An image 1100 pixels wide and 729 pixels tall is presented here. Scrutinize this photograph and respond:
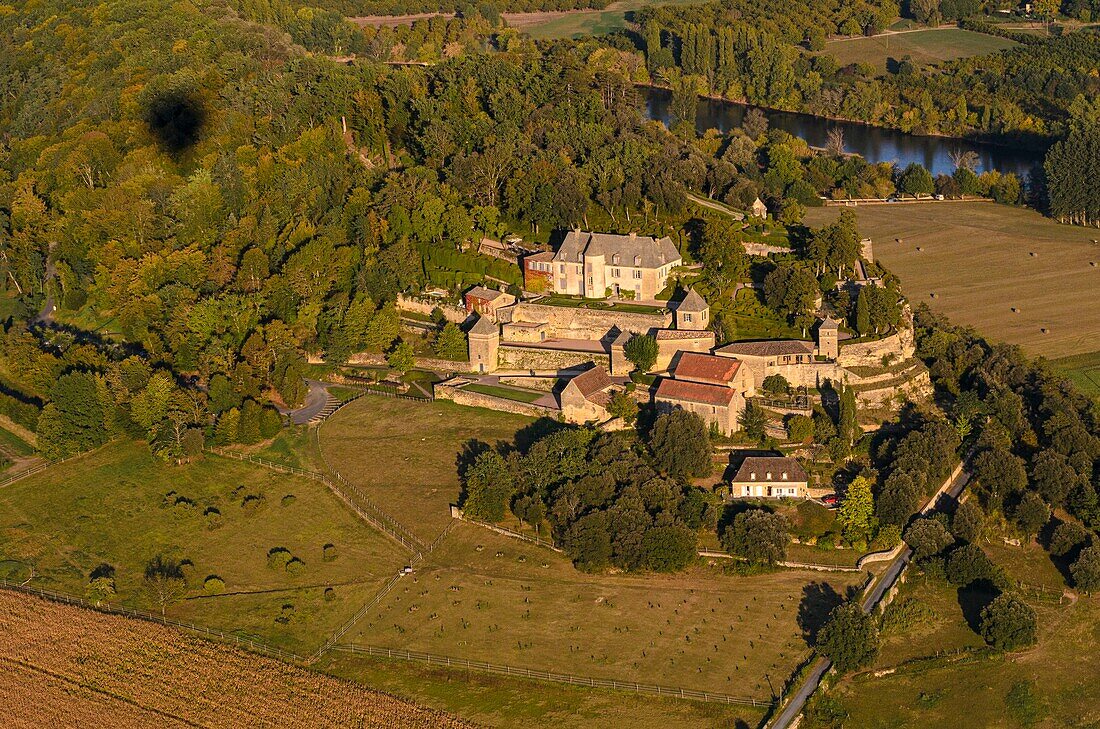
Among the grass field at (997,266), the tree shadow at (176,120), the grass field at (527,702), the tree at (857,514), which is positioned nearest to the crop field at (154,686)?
the grass field at (527,702)

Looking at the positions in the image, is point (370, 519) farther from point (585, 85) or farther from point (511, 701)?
point (585, 85)

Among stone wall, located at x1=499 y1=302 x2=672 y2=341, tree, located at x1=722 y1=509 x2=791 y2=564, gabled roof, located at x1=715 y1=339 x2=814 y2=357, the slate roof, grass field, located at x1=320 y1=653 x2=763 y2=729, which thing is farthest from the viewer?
the slate roof

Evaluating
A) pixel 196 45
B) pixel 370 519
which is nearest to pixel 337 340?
pixel 370 519

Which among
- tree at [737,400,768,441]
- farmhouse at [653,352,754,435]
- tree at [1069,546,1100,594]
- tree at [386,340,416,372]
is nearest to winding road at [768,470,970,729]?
tree at [1069,546,1100,594]

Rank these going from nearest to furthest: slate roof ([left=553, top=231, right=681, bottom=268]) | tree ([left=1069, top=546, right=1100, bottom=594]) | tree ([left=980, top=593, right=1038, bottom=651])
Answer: tree ([left=980, top=593, right=1038, bottom=651]) → tree ([left=1069, top=546, right=1100, bottom=594]) → slate roof ([left=553, top=231, right=681, bottom=268])

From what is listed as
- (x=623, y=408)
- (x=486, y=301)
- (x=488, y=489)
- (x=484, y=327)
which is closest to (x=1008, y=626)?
(x=623, y=408)

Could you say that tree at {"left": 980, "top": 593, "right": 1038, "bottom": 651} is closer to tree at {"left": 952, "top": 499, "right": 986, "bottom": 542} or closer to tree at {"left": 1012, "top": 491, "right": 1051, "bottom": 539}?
tree at {"left": 952, "top": 499, "right": 986, "bottom": 542}

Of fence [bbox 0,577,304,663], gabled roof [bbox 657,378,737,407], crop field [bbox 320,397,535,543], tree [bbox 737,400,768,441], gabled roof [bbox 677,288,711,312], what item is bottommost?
fence [bbox 0,577,304,663]
